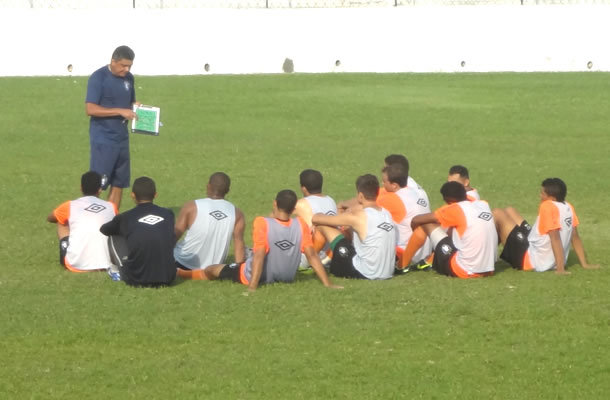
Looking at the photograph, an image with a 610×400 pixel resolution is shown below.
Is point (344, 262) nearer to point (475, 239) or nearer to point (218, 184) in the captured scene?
point (475, 239)

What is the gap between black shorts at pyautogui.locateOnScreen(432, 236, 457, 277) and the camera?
11.8 metres

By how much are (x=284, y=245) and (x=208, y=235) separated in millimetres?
935

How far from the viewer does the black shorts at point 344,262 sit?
461 inches

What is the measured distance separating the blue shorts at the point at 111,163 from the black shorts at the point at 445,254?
13.4ft

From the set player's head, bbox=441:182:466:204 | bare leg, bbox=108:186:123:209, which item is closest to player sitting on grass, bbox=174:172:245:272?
player's head, bbox=441:182:466:204

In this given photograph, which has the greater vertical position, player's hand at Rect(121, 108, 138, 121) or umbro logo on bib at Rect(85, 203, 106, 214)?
player's hand at Rect(121, 108, 138, 121)

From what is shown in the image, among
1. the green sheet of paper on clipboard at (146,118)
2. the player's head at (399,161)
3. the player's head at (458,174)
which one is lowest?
the player's head at (458,174)

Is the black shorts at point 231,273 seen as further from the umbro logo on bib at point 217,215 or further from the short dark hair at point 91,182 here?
the short dark hair at point 91,182

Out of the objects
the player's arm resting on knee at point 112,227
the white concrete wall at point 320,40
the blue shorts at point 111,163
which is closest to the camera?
the player's arm resting on knee at point 112,227

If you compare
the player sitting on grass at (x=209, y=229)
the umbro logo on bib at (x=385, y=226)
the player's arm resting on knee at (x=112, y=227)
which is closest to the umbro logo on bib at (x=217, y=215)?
the player sitting on grass at (x=209, y=229)

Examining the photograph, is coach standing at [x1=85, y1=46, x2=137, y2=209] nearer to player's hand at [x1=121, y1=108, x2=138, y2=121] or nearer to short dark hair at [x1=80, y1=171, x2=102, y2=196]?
player's hand at [x1=121, y1=108, x2=138, y2=121]

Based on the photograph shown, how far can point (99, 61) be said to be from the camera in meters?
29.7

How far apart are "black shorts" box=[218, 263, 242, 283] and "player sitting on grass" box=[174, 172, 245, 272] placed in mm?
293

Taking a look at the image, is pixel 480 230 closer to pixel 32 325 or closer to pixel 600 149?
pixel 32 325
